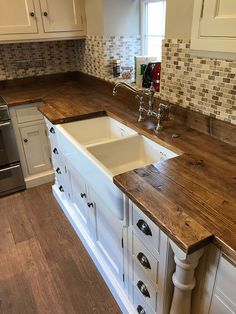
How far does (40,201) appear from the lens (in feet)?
7.75

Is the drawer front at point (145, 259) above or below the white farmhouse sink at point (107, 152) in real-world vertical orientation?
below

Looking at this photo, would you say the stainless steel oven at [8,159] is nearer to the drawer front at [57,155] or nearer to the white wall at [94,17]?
the drawer front at [57,155]

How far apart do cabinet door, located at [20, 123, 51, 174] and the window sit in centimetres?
119

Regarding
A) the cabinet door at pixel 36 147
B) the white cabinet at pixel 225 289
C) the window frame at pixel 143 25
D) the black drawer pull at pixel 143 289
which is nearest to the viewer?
the white cabinet at pixel 225 289

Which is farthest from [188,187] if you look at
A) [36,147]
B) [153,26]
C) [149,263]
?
[36,147]

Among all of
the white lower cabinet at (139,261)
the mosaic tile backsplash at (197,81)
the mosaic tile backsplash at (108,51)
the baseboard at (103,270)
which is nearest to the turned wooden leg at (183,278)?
the white lower cabinet at (139,261)

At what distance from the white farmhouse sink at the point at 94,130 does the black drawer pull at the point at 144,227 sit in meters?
0.85

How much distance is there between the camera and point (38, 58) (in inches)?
105

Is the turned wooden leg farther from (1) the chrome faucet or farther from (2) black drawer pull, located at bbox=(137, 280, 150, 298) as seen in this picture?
(1) the chrome faucet

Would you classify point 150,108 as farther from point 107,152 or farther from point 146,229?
point 146,229

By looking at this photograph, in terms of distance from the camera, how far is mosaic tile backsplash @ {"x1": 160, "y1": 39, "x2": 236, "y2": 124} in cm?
126

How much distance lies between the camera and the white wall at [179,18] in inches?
53.4

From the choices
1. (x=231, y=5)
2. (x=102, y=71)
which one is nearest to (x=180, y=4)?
(x=231, y=5)

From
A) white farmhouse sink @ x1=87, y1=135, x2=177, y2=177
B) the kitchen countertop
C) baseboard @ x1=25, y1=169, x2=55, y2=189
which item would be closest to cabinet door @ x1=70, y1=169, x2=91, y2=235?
white farmhouse sink @ x1=87, y1=135, x2=177, y2=177
